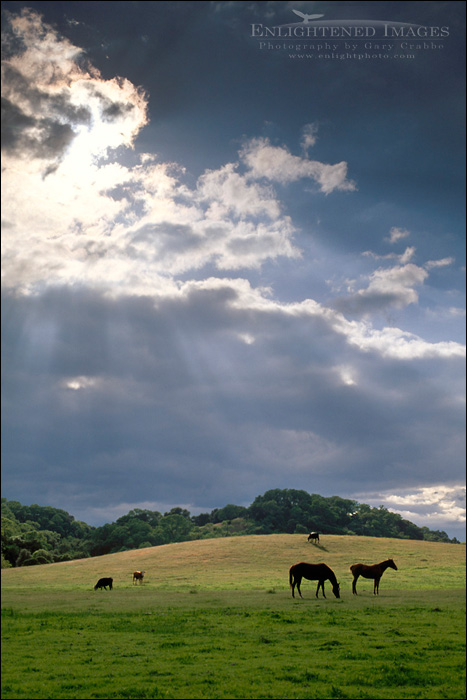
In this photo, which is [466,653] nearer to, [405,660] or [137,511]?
[405,660]

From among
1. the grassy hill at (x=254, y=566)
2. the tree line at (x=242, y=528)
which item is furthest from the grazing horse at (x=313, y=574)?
the tree line at (x=242, y=528)

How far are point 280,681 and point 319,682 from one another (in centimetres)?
128

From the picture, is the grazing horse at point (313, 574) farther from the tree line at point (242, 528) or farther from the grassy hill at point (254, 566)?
the tree line at point (242, 528)

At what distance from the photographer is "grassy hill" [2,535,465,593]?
155 feet

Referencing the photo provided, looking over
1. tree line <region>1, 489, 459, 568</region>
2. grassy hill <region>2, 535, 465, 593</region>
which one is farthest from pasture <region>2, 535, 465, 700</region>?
tree line <region>1, 489, 459, 568</region>

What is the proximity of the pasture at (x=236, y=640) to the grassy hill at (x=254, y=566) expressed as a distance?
93 cm

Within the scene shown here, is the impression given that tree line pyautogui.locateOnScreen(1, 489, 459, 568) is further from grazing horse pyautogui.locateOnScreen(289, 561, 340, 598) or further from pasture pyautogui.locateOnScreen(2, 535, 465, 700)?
grazing horse pyautogui.locateOnScreen(289, 561, 340, 598)

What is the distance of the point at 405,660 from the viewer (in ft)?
63.1

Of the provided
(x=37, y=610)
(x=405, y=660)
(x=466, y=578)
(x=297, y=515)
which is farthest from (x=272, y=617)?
(x=297, y=515)

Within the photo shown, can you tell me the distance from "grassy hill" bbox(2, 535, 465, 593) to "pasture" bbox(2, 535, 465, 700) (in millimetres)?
930

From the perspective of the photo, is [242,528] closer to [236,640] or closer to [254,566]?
[254,566]

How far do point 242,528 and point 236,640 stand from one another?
9990cm

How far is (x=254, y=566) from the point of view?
60.4 m

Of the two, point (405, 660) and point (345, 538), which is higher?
point (405, 660)
